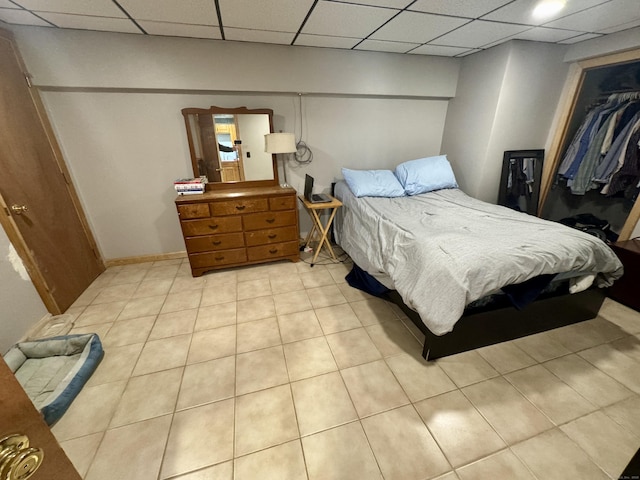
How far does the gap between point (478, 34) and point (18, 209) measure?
403 centimetres

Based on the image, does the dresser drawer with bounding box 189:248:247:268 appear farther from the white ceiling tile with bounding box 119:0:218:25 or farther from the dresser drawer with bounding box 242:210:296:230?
the white ceiling tile with bounding box 119:0:218:25

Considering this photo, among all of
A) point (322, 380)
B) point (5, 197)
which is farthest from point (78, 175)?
point (322, 380)

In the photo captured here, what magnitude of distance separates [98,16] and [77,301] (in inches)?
92.4

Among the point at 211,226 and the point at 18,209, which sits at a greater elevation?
the point at 18,209

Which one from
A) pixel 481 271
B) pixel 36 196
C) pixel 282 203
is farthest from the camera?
pixel 282 203

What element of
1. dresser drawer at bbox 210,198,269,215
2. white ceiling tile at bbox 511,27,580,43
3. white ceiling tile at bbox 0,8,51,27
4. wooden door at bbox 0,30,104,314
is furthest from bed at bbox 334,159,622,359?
white ceiling tile at bbox 0,8,51,27

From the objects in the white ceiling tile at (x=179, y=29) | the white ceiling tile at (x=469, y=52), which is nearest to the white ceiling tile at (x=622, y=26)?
the white ceiling tile at (x=469, y=52)

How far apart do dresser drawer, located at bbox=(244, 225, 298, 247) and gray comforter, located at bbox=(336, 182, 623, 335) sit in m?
0.80

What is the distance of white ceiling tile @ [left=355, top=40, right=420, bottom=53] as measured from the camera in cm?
251

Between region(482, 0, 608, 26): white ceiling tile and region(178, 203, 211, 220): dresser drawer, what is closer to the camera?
region(482, 0, 608, 26): white ceiling tile

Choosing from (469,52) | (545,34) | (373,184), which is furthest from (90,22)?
(545,34)

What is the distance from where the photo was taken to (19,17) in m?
1.89

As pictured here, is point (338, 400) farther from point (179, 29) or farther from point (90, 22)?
point (90, 22)

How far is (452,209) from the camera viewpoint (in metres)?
2.38
